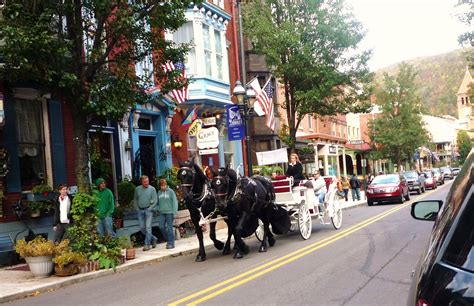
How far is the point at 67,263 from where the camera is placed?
10234 millimetres

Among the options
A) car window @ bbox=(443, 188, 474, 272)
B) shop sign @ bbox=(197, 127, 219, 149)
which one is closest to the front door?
shop sign @ bbox=(197, 127, 219, 149)

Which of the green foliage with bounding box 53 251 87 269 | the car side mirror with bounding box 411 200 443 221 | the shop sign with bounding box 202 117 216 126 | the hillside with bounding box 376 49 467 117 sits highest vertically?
the hillside with bounding box 376 49 467 117

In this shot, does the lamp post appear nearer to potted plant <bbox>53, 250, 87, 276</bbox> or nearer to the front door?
the front door

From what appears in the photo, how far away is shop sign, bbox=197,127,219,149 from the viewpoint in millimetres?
18547

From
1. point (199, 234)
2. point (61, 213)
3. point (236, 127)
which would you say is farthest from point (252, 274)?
point (236, 127)

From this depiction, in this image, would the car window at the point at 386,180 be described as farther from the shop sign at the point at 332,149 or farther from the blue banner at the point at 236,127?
the shop sign at the point at 332,149

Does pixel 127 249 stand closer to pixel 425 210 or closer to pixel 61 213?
pixel 61 213

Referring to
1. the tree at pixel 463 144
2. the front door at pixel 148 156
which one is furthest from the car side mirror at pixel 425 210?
the tree at pixel 463 144

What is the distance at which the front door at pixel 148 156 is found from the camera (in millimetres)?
18684

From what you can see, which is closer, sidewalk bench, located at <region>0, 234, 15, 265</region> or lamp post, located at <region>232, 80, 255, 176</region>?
sidewalk bench, located at <region>0, 234, 15, 265</region>

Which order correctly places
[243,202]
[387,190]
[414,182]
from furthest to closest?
[414,182]
[387,190]
[243,202]

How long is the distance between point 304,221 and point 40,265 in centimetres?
660

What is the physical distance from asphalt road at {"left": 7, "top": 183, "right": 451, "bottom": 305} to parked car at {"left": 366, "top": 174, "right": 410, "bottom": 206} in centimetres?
1510

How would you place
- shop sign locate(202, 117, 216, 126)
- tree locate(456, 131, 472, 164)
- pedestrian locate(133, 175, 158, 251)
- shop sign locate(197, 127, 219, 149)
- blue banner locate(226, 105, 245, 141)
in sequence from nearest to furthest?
pedestrian locate(133, 175, 158, 251)
blue banner locate(226, 105, 245, 141)
shop sign locate(197, 127, 219, 149)
shop sign locate(202, 117, 216, 126)
tree locate(456, 131, 472, 164)
